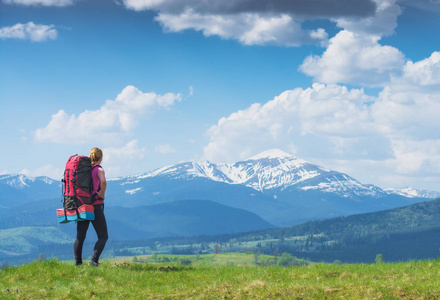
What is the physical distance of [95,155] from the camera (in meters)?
19.9

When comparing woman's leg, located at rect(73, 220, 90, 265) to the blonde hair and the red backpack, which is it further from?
the blonde hair

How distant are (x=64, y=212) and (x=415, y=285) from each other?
42.0 feet

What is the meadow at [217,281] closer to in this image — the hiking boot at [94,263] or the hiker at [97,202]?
the hiking boot at [94,263]

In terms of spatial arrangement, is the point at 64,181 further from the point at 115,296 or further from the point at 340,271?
the point at 340,271

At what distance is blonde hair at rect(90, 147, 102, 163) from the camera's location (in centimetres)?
1984

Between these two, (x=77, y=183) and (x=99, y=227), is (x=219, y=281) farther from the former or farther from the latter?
(x=77, y=183)

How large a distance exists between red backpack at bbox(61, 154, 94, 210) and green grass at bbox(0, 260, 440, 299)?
102 inches

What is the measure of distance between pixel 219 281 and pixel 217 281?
0.23 ft

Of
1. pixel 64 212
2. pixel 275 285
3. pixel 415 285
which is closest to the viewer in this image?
pixel 415 285

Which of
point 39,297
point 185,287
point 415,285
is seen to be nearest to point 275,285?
point 185,287

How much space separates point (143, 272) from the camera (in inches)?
770

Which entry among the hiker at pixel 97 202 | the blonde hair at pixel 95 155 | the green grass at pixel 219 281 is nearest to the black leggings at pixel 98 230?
the hiker at pixel 97 202

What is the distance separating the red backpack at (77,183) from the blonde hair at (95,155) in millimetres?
329

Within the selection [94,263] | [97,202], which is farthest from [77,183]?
[94,263]
